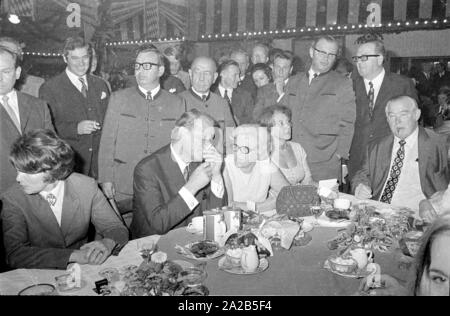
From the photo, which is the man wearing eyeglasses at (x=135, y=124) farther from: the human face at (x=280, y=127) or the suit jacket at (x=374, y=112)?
the suit jacket at (x=374, y=112)

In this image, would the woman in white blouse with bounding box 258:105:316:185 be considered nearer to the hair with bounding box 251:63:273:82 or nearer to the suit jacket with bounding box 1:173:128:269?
the hair with bounding box 251:63:273:82

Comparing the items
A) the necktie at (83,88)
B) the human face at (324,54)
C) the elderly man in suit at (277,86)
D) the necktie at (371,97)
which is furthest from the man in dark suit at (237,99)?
the necktie at (83,88)

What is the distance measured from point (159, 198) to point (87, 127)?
51.5 inches

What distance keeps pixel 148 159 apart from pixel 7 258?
0.89 meters

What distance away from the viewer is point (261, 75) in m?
4.48

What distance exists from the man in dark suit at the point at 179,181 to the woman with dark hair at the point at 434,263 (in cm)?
121

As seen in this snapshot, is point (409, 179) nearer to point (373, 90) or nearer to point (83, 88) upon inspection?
point (373, 90)

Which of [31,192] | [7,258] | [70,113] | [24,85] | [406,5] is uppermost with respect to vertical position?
[406,5]

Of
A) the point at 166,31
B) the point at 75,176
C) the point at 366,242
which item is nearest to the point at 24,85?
the point at 166,31

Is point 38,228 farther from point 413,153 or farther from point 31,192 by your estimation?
point 413,153

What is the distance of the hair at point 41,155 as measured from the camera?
1.79 m

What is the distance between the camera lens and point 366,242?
1.89 m

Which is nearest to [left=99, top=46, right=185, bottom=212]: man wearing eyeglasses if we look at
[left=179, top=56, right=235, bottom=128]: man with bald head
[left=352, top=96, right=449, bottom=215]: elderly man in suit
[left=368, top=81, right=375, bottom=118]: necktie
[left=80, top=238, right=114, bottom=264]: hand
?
[left=179, top=56, right=235, bottom=128]: man with bald head

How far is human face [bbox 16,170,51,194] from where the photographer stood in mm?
1804
